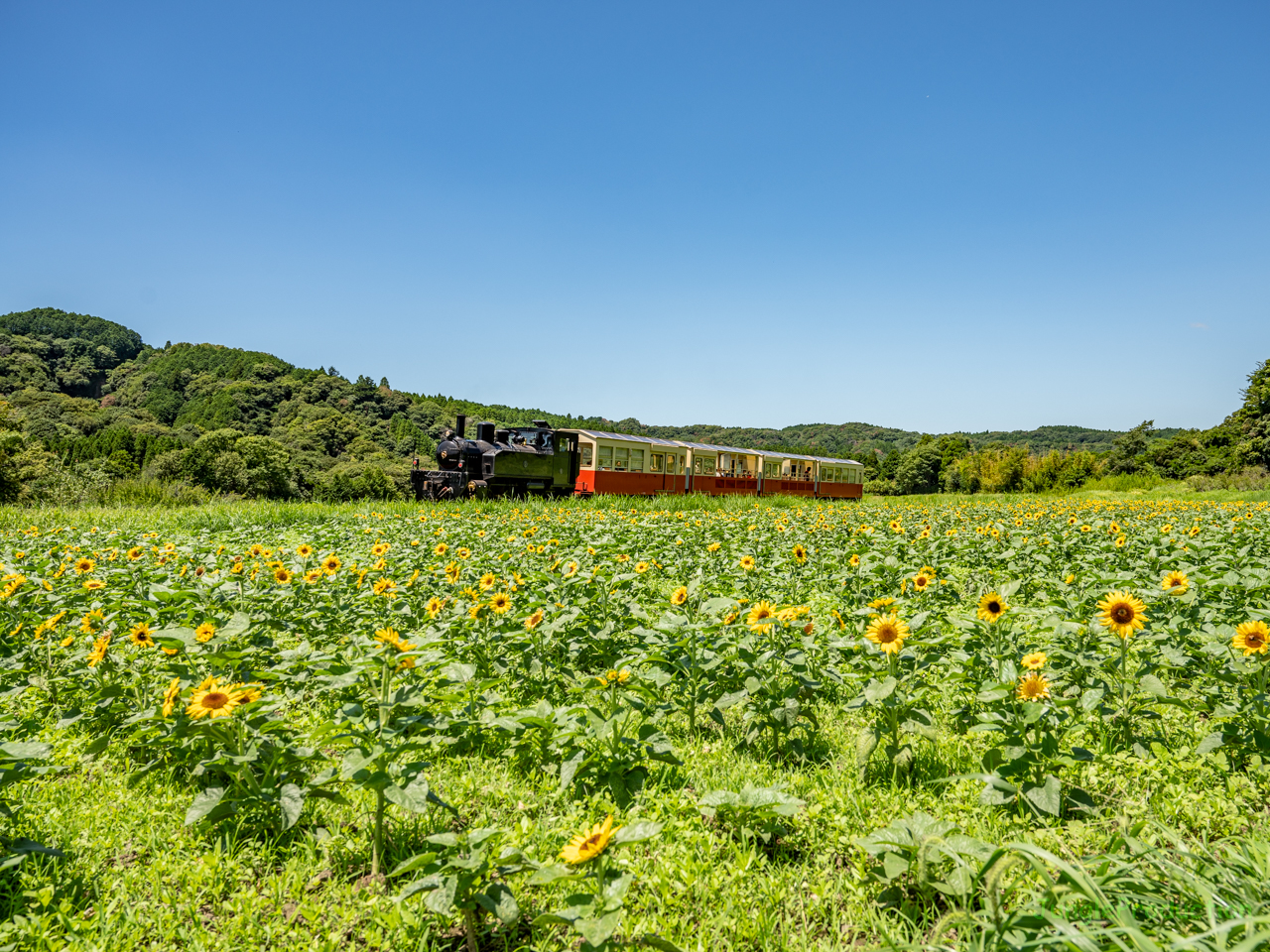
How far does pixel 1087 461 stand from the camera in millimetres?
46156

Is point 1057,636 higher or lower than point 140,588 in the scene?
higher

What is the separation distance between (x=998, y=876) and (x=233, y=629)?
2888 millimetres

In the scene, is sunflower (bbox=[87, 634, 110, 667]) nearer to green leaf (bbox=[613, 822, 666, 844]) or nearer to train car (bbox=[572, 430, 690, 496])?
green leaf (bbox=[613, 822, 666, 844])

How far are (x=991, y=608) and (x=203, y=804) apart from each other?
3.34m

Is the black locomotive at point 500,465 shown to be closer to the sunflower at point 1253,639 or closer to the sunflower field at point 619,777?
the sunflower field at point 619,777

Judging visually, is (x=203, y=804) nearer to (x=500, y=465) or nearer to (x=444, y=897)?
(x=444, y=897)

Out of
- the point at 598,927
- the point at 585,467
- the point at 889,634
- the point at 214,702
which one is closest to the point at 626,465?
the point at 585,467

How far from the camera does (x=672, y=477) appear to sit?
27.6 m

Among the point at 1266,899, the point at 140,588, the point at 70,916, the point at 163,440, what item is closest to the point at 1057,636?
the point at 1266,899

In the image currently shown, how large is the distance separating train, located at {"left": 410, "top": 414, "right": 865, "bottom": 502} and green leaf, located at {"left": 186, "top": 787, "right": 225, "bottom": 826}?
17450 millimetres

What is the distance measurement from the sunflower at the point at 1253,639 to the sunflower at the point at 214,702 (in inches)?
153

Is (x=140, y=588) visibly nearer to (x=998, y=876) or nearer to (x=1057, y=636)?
(x=998, y=876)

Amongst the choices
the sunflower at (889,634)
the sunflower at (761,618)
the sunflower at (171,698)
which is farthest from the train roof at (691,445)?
the sunflower at (171,698)

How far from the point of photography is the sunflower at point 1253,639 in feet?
8.01
